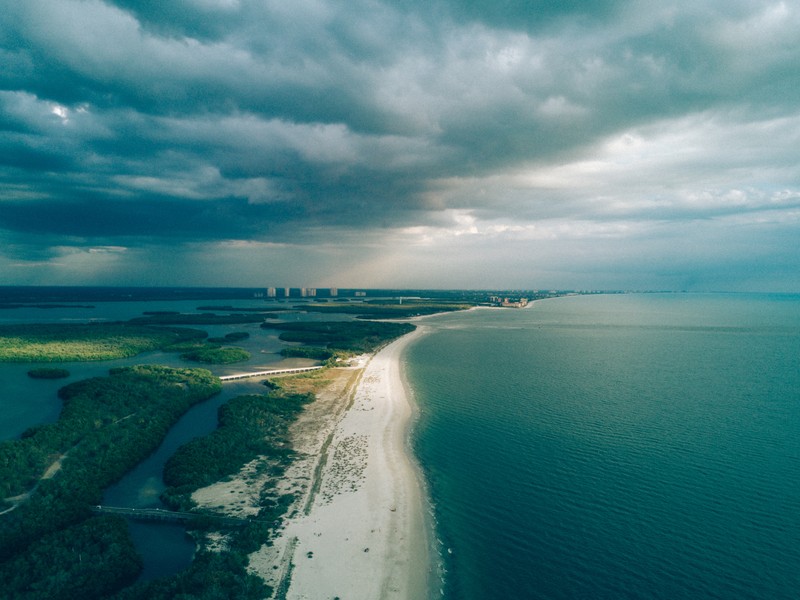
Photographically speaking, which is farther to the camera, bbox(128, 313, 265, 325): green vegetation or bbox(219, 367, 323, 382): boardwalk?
bbox(128, 313, 265, 325): green vegetation

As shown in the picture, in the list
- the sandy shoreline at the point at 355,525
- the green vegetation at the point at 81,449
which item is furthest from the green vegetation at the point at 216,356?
the sandy shoreline at the point at 355,525

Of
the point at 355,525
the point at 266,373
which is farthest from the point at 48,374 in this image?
the point at 355,525

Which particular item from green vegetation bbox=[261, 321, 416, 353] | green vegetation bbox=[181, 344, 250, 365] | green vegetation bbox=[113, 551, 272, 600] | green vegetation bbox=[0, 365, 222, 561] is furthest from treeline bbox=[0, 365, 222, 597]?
green vegetation bbox=[261, 321, 416, 353]

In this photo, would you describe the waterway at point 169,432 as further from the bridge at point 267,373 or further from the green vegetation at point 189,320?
the green vegetation at point 189,320

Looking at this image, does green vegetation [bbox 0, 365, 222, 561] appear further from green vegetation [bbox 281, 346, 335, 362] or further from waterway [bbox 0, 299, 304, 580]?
green vegetation [bbox 281, 346, 335, 362]

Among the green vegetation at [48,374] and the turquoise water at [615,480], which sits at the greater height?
the green vegetation at [48,374]

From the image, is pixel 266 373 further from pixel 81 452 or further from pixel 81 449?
pixel 81 452
